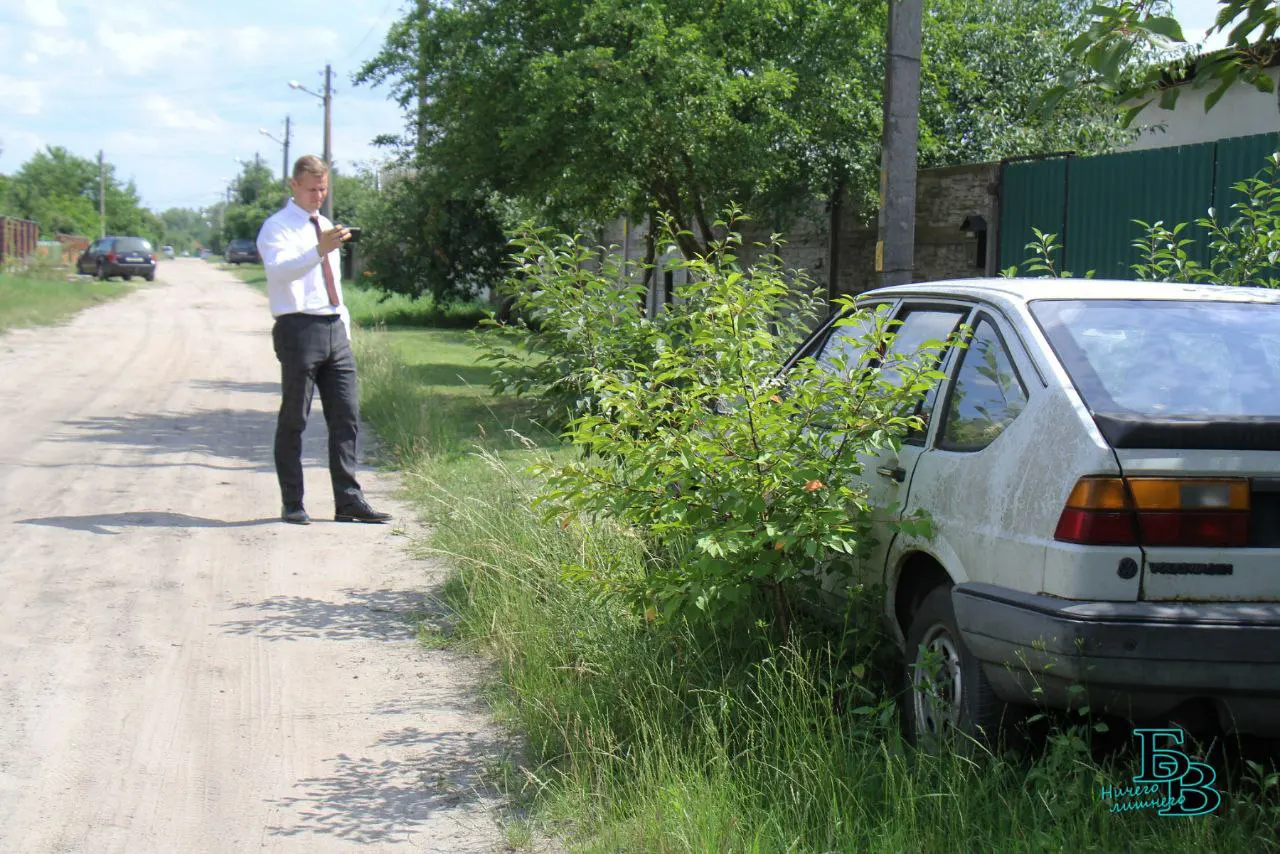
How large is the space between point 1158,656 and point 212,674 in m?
3.78

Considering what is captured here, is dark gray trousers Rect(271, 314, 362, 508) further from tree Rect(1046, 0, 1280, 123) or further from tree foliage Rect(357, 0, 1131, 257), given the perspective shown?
tree Rect(1046, 0, 1280, 123)

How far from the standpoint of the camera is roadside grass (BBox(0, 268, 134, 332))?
25047 mm

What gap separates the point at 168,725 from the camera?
16.0 feet

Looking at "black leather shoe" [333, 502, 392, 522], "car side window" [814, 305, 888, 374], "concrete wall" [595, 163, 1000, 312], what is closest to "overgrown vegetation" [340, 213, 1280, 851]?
"car side window" [814, 305, 888, 374]

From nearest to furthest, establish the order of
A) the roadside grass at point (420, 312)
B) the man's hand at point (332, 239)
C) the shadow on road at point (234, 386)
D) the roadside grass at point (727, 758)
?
the roadside grass at point (727, 758) < the man's hand at point (332, 239) < the shadow on road at point (234, 386) < the roadside grass at point (420, 312)

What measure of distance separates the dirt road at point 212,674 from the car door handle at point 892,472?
1.74m

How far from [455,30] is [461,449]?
177 inches

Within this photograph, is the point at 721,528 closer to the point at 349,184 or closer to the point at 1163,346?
the point at 1163,346

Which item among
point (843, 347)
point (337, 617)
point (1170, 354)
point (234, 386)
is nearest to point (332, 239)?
point (337, 617)

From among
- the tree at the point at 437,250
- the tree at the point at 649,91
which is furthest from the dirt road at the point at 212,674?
the tree at the point at 437,250

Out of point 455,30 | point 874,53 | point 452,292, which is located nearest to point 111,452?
point 455,30

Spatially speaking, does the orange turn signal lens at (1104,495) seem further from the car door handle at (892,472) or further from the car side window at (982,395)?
the car door handle at (892,472)

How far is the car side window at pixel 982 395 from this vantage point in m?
4.09

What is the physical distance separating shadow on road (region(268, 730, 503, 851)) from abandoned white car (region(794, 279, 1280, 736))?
1514 mm
